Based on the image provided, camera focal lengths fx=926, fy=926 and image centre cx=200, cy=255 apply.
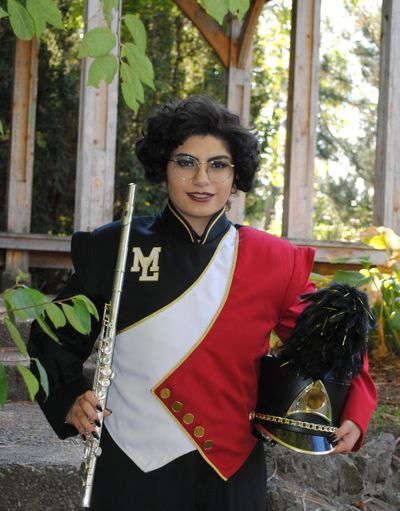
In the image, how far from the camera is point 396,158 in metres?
7.43

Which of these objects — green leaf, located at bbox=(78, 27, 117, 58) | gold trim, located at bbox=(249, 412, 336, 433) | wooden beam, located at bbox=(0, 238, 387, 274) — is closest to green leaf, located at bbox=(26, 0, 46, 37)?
green leaf, located at bbox=(78, 27, 117, 58)

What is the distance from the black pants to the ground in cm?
212

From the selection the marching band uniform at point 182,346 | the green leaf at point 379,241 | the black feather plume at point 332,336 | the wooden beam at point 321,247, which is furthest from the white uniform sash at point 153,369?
the wooden beam at point 321,247

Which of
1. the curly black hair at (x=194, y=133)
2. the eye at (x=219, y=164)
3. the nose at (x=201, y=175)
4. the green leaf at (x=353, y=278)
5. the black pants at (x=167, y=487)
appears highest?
the curly black hair at (x=194, y=133)

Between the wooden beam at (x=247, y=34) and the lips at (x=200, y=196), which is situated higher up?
the wooden beam at (x=247, y=34)

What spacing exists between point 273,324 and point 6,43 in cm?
833

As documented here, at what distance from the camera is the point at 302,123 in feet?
23.8

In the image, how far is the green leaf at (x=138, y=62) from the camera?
191cm

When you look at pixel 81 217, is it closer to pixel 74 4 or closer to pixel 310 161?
pixel 310 161

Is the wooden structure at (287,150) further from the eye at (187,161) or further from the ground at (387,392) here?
the eye at (187,161)

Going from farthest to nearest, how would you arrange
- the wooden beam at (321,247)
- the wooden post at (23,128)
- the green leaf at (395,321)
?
the wooden post at (23,128), the wooden beam at (321,247), the green leaf at (395,321)

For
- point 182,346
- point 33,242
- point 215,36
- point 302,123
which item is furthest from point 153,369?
point 215,36

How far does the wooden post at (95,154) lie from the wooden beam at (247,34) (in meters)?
3.37

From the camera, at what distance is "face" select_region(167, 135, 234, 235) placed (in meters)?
2.34
